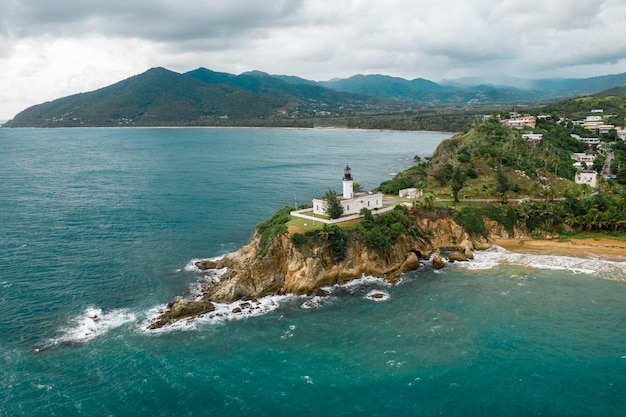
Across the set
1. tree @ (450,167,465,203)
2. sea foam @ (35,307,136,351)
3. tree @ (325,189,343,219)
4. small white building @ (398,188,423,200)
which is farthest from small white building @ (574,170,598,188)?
sea foam @ (35,307,136,351)

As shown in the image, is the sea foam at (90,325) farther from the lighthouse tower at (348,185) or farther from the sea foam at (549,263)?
the sea foam at (549,263)

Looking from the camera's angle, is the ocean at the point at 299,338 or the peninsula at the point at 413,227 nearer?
the ocean at the point at 299,338

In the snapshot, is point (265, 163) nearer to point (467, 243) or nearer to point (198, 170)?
point (198, 170)

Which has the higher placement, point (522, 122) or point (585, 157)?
point (522, 122)

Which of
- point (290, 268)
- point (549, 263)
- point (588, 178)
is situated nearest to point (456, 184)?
point (549, 263)

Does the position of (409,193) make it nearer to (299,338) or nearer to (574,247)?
(574,247)

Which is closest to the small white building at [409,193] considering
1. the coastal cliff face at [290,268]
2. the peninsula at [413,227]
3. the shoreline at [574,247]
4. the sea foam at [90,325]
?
the peninsula at [413,227]
